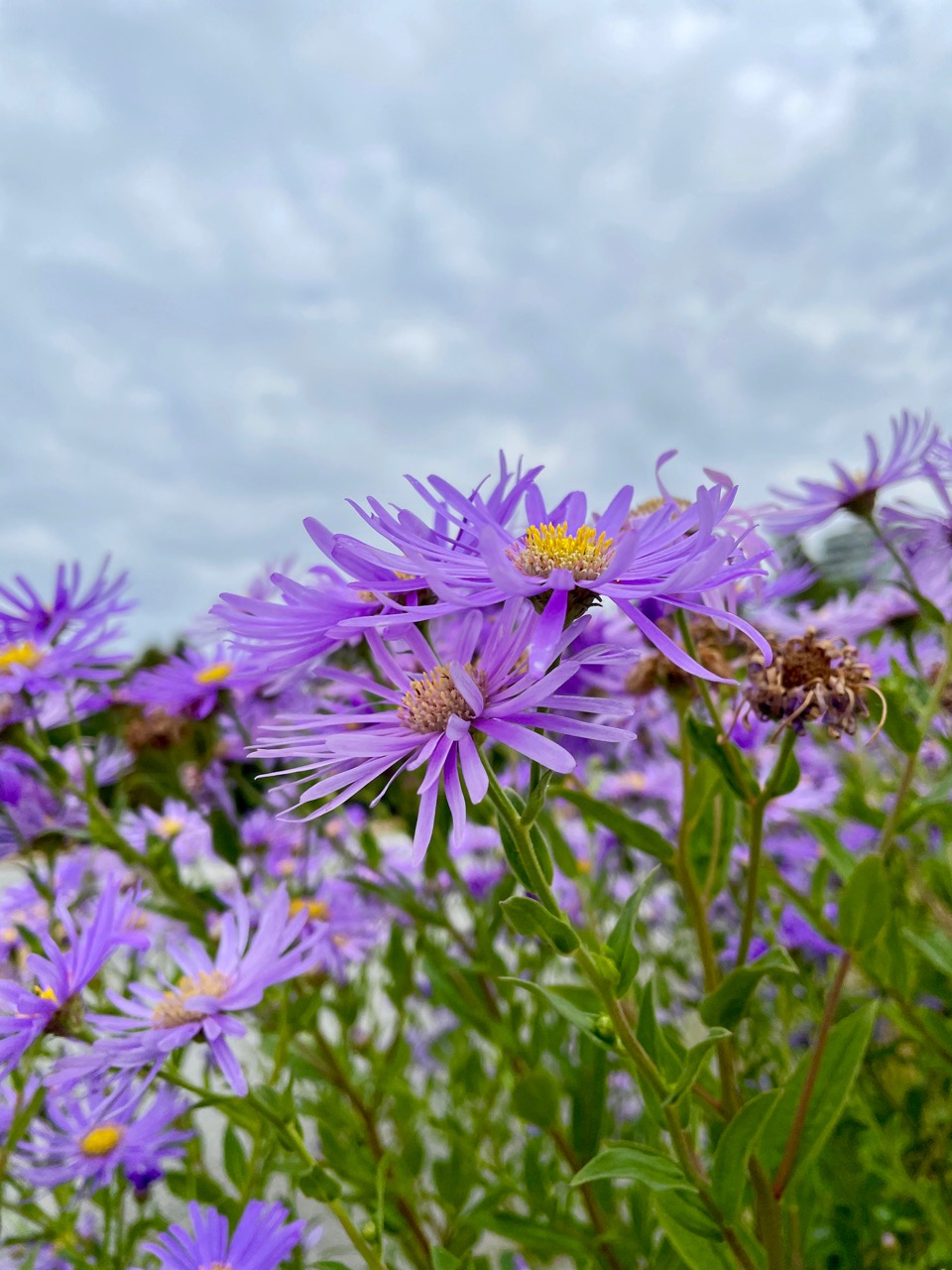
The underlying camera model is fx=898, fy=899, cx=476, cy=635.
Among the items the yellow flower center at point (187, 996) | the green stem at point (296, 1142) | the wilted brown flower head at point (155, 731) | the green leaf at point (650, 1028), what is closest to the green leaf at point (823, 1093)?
the green leaf at point (650, 1028)

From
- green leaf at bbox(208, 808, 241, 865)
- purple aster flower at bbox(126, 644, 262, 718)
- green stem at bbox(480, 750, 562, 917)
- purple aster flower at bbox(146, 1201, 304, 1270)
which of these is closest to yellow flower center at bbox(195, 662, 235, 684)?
purple aster flower at bbox(126, 644, 262, 718)

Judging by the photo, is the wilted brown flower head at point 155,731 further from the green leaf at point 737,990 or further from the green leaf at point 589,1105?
the green leaf at point 737,990

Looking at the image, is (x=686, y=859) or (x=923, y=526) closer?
(x=686, y=859)

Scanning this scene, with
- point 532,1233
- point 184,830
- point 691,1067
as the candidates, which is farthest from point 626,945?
point 184,830

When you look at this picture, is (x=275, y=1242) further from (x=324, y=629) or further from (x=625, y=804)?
(x=625, y=804)

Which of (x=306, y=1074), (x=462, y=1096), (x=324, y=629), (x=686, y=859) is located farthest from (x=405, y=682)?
(x=462, y=1096)

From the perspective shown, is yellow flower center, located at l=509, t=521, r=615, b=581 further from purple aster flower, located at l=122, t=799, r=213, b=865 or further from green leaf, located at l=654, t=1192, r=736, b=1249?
purple aster flower, located at l=122, t=799, r=213, b=865

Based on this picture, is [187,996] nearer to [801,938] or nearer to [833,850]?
[833,850]
